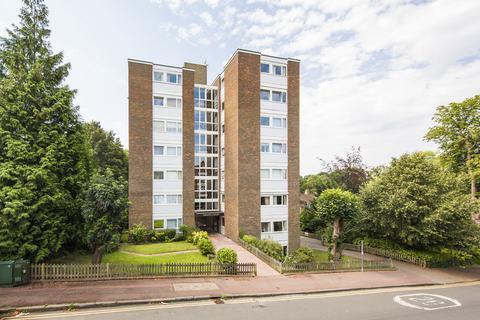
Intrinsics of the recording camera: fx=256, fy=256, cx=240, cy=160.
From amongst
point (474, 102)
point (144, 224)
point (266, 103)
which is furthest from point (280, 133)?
point (474, 102)

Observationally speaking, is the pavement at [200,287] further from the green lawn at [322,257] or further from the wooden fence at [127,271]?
the green lawn at [322,257]

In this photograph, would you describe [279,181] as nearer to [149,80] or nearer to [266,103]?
[266,103]

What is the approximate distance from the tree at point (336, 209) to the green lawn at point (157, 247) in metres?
11.3

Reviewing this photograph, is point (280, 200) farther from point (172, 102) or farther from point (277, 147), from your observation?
point (172, 102)

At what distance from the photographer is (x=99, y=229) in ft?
47.7

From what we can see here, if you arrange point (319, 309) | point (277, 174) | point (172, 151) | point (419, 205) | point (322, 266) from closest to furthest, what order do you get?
point (319, 309)
point (322, 266)
point (419, 205)
point (277, 174)
point (172, 151)

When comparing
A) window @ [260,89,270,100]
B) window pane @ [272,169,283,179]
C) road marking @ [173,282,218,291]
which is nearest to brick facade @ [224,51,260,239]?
window @ [260,89,270,100]

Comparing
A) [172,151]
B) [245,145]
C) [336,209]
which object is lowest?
[336,209]

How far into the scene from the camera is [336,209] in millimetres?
19281

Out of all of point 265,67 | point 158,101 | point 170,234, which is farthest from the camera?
point 158,101

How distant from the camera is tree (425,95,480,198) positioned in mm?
30391

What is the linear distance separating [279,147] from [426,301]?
53.0 feet

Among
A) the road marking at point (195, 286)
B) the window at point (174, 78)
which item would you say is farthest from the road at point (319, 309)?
the window at point (174, 78)

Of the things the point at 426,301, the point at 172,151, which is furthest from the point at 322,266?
the point at 172,151
